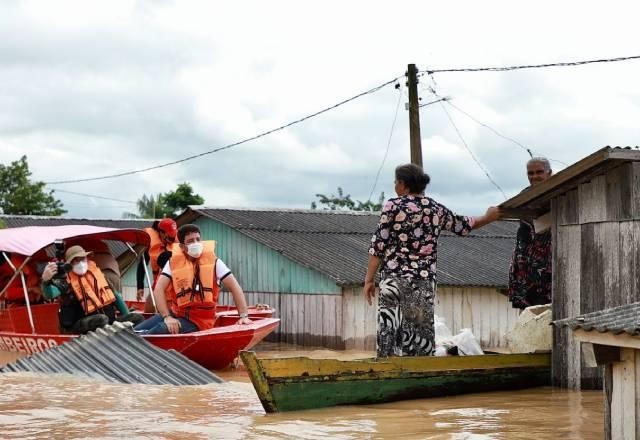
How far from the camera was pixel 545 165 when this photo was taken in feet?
34.3

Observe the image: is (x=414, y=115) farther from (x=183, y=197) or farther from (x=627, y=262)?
(x=183, y=197)

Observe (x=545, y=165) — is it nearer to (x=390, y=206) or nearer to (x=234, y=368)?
(x=390, y=206)

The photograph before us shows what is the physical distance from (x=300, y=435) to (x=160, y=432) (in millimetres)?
1176

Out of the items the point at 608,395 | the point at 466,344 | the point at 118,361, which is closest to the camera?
the point at 608,395

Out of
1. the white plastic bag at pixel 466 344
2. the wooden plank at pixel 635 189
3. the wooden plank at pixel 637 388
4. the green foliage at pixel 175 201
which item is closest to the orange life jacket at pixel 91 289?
the white plastic bag at pixel 466 344

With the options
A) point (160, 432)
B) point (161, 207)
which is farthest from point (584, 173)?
point (161, 207)

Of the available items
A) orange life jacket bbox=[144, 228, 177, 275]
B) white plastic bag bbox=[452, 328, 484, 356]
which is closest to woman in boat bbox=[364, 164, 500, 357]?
white plastic bag bbox=[452, 328, 484, 356]

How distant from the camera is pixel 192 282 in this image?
11.8 m

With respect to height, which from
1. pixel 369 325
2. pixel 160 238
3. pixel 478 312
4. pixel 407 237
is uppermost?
pixel 160 238

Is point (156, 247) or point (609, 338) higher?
point (156, 247)

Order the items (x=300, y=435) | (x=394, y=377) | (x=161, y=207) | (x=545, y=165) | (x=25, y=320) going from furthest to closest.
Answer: (x=161, y=207) < (x=25, y=320) < (x=545, y=165) < (x=394, y=377) < (x=300, y=435)

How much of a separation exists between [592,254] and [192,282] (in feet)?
15.9

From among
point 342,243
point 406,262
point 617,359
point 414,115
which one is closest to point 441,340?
point 406,262

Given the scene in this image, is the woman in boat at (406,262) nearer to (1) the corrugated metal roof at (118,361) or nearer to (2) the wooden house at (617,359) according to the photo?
(2) the wooden house at (617,359)
